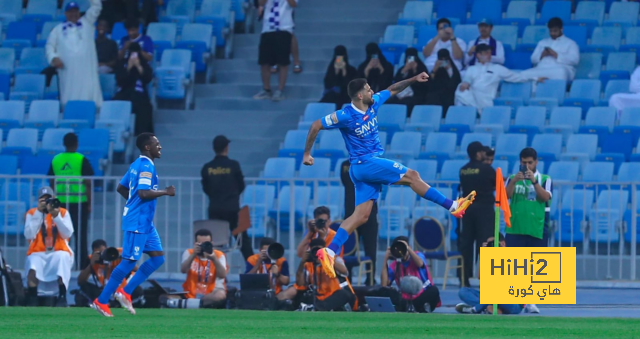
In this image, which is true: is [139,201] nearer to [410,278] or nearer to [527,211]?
[410,278]

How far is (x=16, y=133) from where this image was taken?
19.5 m

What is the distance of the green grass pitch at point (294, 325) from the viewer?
10711 mm

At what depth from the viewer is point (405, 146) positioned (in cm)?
1834

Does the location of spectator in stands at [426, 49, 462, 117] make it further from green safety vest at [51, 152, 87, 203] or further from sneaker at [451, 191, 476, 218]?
sneaker at [451, 191, 476, 218]

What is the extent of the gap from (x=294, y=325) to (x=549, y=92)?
9.05m

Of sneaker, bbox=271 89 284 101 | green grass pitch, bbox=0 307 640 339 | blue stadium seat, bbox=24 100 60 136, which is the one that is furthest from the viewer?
sneaker, bbox=271 89 284 101

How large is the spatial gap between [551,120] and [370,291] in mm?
5690

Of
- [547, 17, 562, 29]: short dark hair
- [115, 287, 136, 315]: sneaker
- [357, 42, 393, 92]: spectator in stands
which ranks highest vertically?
[547, 17, 562, 29]: short dark hair

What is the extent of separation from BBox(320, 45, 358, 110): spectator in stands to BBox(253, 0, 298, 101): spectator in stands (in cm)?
105

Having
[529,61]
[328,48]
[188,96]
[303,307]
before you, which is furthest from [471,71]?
[303,307]

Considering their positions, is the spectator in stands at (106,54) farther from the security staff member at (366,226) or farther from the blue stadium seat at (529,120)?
the blue stadium seat at (529,120)

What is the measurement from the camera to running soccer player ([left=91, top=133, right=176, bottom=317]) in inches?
487

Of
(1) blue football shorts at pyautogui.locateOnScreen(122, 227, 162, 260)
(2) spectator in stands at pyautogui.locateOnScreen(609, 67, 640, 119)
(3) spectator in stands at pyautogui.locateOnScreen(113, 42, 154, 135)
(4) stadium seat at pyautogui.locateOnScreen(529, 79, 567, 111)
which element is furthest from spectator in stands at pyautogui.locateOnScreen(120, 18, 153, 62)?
(1) blue football shorts at pyautogui.locateOnScreen(122, 227, 162, 260)

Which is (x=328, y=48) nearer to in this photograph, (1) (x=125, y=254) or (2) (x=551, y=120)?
(2) (x=551, y=120)
